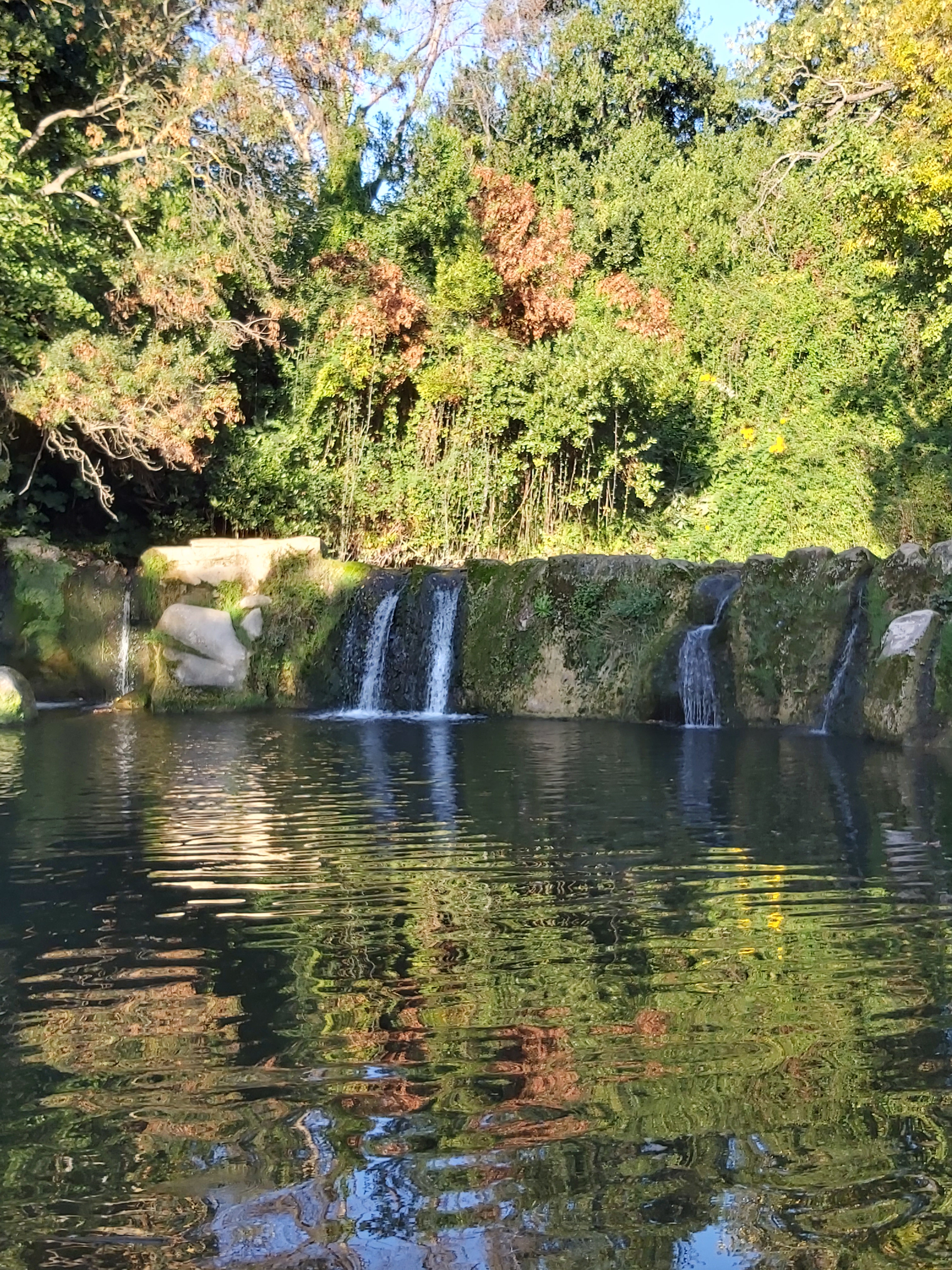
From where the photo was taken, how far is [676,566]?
54.7 ft

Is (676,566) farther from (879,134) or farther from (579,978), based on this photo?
(579,978)

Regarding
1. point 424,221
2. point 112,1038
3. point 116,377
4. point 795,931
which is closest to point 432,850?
point 795,931

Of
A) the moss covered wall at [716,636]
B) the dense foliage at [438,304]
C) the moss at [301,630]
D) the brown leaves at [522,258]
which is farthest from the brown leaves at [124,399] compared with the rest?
the brown leaves at [522,258]

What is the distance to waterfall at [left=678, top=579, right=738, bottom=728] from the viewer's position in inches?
609

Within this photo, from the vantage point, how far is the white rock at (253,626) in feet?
60.0

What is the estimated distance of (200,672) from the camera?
17844mm

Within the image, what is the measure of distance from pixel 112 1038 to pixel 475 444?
1756cm

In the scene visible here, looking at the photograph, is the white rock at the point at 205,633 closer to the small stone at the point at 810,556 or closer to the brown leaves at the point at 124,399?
the brown leaves at the point at 124,399

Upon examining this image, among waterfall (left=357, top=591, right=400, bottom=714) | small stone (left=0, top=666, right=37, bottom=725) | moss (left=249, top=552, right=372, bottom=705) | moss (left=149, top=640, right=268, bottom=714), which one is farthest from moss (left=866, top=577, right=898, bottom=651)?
small stone (left=0, top=666, right=37, bottom=725)

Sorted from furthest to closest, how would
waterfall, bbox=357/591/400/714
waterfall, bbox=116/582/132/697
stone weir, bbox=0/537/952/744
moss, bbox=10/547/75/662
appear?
waterfall, bbox=116/582/132/697
moss, bbox=10/547/75/662
waterfall, bbox=357/591/400/714
stone weir, bbox=0/537/952/744

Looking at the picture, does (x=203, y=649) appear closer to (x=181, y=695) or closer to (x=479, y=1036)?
(x=181, y=695)

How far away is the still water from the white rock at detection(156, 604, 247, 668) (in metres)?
8.28

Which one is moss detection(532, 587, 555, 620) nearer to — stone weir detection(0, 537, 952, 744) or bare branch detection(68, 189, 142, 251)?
stone weir detection(0, 537, 952, 744)

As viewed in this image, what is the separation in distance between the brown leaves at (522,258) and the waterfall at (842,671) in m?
9.92
